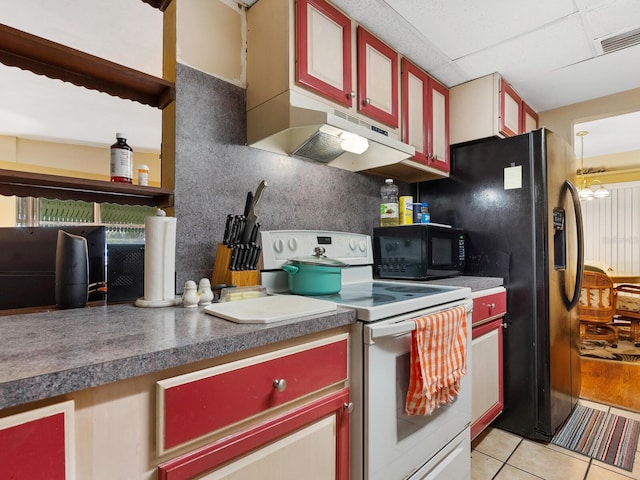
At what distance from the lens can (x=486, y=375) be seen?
5.82ft

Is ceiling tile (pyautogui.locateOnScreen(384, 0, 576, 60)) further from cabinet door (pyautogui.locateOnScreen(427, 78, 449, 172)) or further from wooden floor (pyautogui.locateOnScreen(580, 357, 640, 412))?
wooden floor (pyautogui.locateOnScreen(580, 357, 640, 412))

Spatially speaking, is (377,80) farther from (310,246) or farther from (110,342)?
(110,342)

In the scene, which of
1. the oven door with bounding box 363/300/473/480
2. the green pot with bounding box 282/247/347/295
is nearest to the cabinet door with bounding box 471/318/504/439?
the oven door with bounding box 363/300/473/480

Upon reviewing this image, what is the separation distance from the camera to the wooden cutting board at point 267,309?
864mm

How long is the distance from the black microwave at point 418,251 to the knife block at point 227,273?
3.05ft

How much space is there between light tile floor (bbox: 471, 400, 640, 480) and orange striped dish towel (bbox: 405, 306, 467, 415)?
0.70m

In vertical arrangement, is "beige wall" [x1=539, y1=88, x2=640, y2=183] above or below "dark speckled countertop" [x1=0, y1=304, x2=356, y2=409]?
above

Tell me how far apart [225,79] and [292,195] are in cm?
60

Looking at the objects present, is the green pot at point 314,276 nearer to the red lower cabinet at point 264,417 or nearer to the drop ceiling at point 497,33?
the red lower cabinet at point 264,417

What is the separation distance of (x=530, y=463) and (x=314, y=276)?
150cm

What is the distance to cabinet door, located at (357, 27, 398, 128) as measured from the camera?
165cm

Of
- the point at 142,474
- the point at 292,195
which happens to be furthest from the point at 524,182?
the point at 142,474

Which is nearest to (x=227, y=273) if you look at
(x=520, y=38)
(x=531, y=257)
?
(x=531, y=257)

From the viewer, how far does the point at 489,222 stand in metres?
2.12
